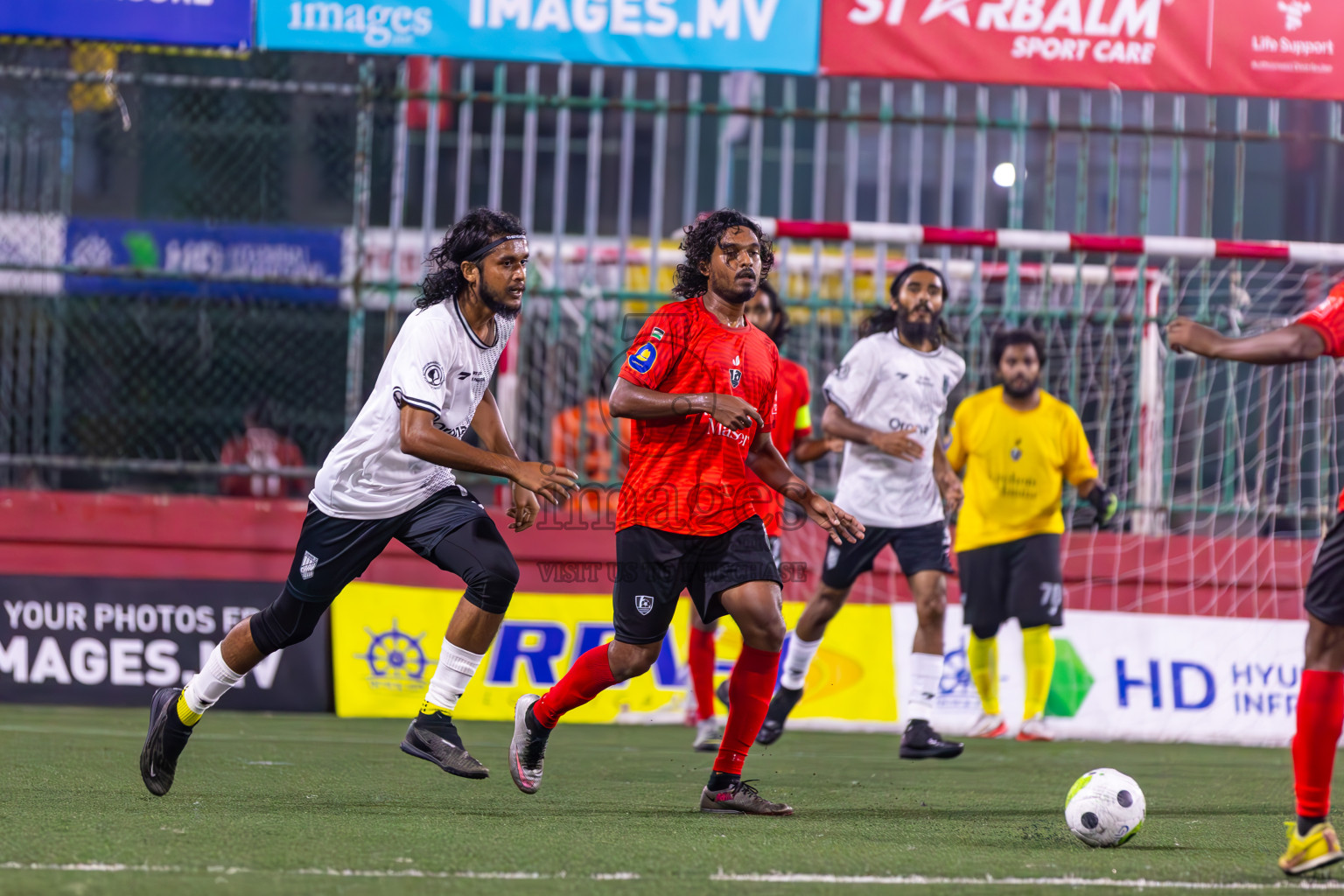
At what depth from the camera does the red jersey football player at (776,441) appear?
8031 mm

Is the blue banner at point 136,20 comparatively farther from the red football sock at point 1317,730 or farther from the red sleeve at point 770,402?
the red football sock at point 1317,730

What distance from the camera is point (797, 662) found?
26.5 feet

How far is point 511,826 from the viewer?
4859 mm

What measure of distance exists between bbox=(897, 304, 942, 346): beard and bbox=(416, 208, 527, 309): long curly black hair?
2.97 metres

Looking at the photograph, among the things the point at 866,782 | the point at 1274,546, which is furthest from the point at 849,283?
the point at 866,782

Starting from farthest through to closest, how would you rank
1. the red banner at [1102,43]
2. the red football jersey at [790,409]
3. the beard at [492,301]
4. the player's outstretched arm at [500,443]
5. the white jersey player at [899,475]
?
the red banner at [1102,43] → the red football jersey at [790,409] → the white jersey player at [899,475] → the player's outstretched arm at [500,443] → the beard at [492,301]

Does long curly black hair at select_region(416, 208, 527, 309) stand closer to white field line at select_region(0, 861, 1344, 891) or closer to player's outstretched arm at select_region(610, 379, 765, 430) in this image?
player's outstretched arm at select_region(610, 379, 765, 430)

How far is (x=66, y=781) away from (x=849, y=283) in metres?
6.16

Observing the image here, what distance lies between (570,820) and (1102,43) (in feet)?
25.1

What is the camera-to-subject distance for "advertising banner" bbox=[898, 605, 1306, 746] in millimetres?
9805

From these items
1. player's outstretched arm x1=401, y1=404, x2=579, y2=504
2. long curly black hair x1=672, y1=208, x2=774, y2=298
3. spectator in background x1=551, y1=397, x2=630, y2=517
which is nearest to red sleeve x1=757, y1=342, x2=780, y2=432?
long curly black hair x1=672, y1=208, x2=774, y2=298

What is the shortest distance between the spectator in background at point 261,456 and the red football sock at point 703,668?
3.19 meters

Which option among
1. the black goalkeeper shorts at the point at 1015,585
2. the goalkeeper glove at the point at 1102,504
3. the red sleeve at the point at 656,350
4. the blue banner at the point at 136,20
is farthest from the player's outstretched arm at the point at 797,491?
the blue banner at the point at 136,20

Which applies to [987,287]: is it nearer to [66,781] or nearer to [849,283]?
[849,283]
